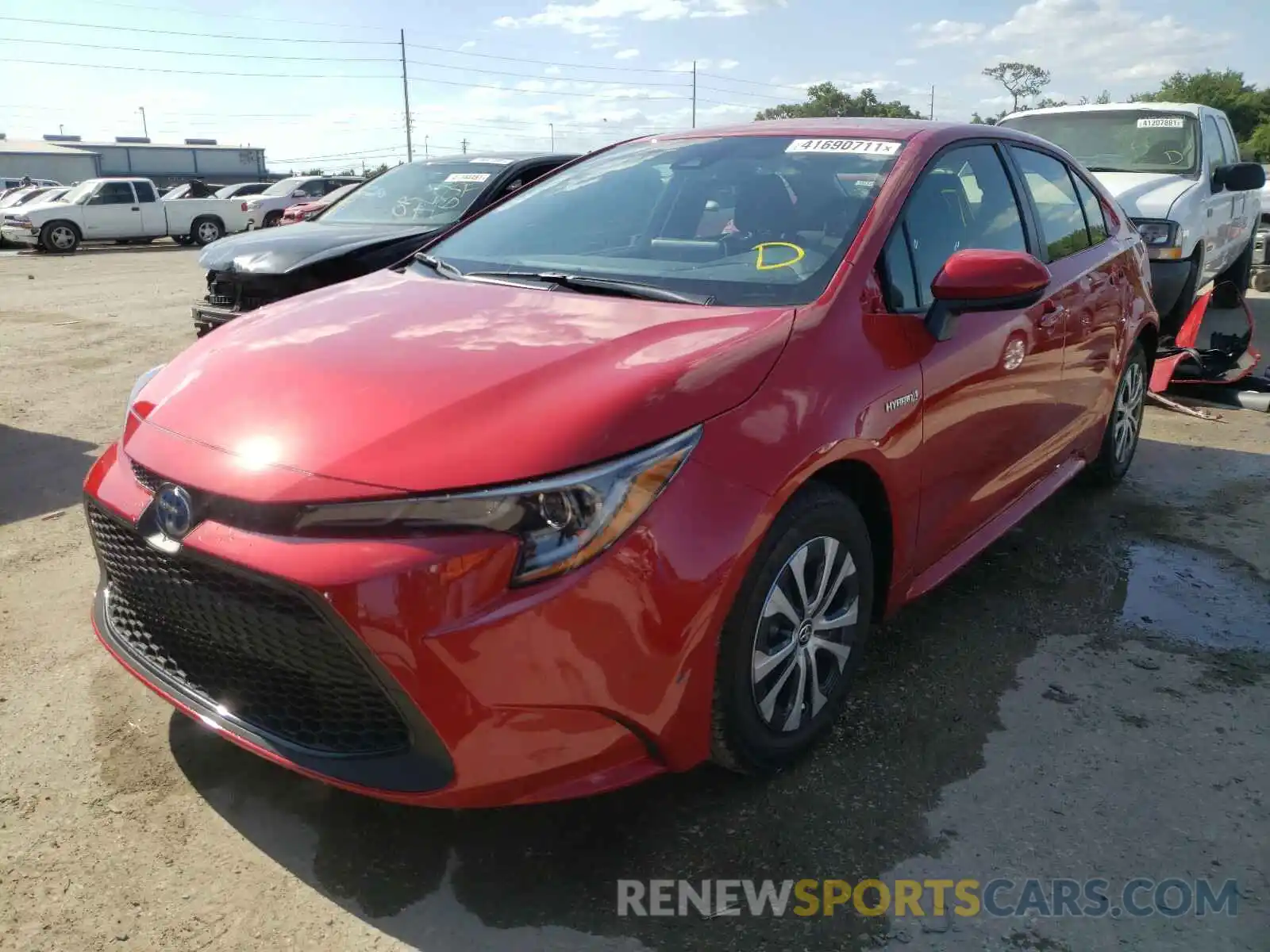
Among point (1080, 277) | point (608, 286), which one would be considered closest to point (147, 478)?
point (608, 286)

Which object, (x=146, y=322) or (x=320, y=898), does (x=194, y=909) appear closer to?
(x=320, y=898)

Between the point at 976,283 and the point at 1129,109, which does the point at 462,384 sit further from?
the point at 1129,109

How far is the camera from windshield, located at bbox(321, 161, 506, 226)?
292 inches

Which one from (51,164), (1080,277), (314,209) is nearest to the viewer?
(1080,277)

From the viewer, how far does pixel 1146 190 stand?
25.0ft

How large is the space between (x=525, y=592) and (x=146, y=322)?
9.69 meters

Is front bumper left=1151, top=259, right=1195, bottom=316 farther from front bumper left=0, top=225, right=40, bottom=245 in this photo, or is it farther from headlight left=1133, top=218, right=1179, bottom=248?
front bumper left=0, top=225, right=40, bottom=245

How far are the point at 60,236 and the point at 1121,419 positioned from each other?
75.6 ft

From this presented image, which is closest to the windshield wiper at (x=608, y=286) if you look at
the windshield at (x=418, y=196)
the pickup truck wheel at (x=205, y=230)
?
the windshield at (x=418, y=196)

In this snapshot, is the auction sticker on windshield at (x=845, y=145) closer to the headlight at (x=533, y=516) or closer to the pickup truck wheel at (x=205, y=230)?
the headlight at (x=533, y=516)

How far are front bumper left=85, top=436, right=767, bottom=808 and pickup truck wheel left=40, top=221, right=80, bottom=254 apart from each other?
75.5 ft

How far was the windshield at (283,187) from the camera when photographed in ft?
84.5

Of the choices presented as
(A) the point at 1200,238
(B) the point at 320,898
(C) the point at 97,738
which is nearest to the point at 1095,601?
(B) the point at 320,898

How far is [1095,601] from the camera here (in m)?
3.63
